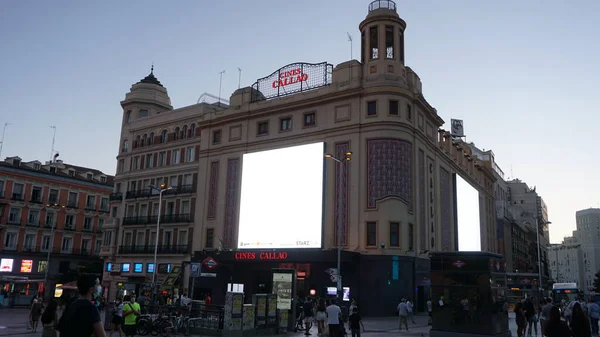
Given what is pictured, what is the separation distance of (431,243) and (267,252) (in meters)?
15.6

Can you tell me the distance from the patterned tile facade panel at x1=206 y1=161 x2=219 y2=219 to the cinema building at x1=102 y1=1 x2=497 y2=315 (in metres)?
0.13

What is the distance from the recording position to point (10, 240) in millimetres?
65250

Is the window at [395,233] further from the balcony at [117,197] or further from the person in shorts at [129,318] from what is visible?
the balcony at [117,197]

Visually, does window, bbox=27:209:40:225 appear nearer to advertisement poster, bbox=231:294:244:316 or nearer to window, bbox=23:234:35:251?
window, bbox=23:234:35:251

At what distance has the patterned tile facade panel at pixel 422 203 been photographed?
45.2 metres

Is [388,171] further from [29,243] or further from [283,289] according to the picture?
[29,243]

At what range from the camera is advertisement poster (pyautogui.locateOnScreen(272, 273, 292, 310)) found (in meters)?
26.9

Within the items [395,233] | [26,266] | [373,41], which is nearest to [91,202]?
[26,266]

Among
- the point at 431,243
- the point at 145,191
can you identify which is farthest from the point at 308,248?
the point at 145,191

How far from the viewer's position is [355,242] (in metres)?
41.3

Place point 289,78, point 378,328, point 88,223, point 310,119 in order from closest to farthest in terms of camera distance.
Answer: point 378,328 → point 310,119 → point 289,78 → point 88,223

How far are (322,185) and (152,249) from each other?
24.0 m

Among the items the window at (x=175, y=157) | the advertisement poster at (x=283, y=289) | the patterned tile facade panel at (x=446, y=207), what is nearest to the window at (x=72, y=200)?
the window at (x=175, y=157)

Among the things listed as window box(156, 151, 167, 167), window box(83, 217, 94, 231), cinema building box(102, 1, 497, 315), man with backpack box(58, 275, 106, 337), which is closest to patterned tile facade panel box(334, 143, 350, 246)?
cinema building box(102, 1, 497, 315)
